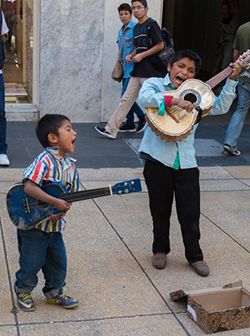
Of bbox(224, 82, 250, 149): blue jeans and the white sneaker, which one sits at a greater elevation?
bbox(224, 82, 250, 149): blue jeans

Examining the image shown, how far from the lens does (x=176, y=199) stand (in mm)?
4285

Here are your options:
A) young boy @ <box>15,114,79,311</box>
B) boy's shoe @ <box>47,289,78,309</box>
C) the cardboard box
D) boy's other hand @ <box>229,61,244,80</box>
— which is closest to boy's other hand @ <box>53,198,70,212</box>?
young boy @ <box>15,114,79,311</box>

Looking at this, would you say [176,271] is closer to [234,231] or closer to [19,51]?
[234,231]

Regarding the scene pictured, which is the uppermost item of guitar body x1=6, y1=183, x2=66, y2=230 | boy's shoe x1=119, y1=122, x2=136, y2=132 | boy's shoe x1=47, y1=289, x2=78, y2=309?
guitar body x1=6, y1=183, x2=66, y2=230

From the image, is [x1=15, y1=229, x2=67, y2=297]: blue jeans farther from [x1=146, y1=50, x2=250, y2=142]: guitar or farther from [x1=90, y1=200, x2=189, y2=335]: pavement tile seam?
[x1=146, y1=50, x2=250, y2=142]: guitar

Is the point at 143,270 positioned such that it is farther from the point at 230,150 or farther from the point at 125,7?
the point at 125,7

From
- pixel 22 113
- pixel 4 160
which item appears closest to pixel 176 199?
pixel 4 160

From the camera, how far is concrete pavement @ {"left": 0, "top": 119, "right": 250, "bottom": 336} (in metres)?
3.58

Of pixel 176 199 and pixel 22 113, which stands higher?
pixel 176 199

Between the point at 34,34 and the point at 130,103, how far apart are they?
1.97 meters

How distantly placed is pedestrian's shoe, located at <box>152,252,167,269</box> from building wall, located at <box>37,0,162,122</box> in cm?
474

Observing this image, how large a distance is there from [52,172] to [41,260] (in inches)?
20.8

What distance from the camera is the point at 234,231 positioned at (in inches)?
203

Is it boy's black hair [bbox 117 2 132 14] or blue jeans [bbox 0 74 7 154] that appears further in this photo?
boy's black hair [bbox 117 2 132 14]
